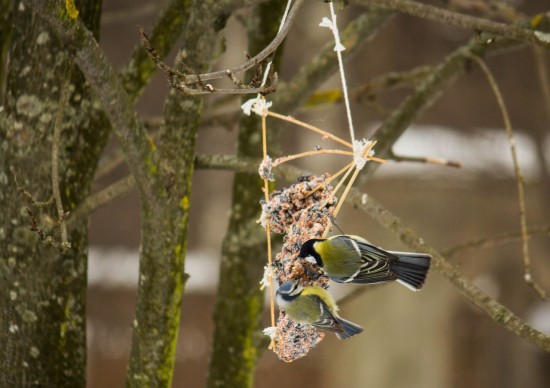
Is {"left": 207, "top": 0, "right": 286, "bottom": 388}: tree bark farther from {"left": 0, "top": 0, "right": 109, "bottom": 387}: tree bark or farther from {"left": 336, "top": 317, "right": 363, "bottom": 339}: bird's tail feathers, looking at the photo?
{"left": 336, "top": 317, "right": 363, "bottom": 339}: bird's tail feathers

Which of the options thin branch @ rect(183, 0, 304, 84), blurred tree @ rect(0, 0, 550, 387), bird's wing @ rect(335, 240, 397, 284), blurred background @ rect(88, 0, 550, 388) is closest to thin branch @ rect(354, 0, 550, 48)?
blurred tree @ rect(0, 0, 550, 387)

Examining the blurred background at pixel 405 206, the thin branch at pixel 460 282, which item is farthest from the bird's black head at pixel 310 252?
the blurred background at pixel 405 206

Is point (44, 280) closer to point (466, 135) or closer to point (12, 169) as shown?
point (12, 169)

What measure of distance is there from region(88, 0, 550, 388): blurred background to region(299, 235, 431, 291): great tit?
1.48 m

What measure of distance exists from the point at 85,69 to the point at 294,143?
63.0 inches

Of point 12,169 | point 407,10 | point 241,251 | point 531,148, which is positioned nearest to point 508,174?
point 531,148

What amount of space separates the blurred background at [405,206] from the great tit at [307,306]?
4.87 ft

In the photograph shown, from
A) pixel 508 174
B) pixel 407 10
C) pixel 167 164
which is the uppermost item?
pixel 508 174

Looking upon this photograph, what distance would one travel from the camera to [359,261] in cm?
70

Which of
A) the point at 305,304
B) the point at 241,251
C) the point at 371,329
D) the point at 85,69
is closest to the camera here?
the point at 305,304

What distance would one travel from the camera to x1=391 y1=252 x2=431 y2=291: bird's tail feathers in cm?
73

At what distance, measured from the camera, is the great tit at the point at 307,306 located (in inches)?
28.4

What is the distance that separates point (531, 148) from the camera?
238cm

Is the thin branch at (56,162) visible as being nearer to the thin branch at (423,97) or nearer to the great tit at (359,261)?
the great tit at (359,261)
